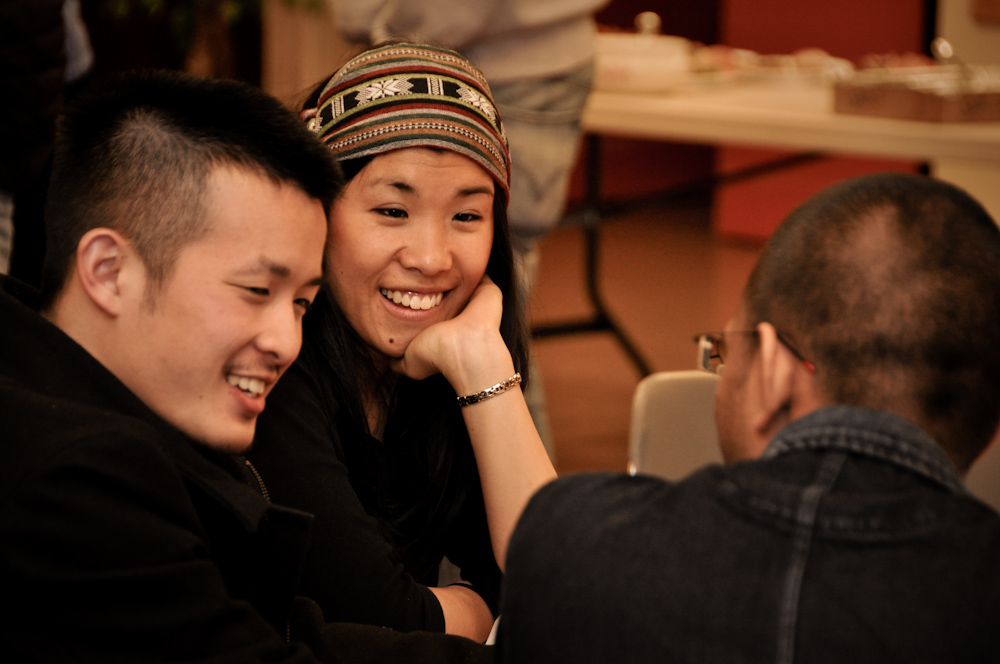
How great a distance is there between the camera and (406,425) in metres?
1.74

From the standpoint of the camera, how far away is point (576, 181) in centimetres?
841

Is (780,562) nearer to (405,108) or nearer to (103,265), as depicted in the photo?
(103,265)

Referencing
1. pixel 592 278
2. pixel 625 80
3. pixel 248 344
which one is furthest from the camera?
pixel 592 278

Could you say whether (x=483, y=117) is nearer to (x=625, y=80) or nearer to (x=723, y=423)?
(x=723, y=423)

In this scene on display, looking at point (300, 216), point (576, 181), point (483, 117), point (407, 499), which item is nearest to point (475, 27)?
point (483, 117)

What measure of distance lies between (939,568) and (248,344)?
0.72 m

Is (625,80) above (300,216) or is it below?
above

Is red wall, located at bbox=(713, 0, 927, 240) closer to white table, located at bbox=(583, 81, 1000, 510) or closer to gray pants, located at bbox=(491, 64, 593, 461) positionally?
white table, located at bbox=(583, 81, 1000, 510)

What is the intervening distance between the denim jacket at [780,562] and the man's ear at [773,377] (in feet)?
0.30

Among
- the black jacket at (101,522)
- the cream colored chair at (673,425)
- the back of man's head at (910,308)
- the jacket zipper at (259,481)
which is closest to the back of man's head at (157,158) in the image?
the black jacket at (101,522)

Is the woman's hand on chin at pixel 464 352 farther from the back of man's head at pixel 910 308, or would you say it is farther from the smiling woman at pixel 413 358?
the back of man's head at pixel 910 308

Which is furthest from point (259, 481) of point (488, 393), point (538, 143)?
point (538, 143)

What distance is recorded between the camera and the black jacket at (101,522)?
2.70 ft

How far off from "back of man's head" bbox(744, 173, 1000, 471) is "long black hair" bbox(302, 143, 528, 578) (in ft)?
2.71
